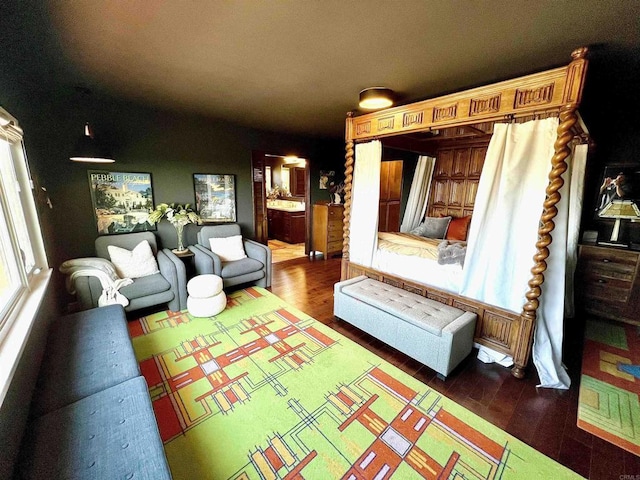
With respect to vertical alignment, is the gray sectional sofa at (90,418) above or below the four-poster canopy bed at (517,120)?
below

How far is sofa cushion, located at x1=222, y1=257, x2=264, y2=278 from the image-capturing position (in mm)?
3504

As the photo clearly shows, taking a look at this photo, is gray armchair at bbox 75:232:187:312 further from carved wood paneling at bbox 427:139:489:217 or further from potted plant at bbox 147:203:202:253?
carved wood paneling at bbox 427:139:489:217

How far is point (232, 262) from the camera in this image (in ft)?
12.2

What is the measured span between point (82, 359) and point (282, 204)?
6.07m

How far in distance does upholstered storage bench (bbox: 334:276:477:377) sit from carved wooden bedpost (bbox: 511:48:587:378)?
1.21 feet

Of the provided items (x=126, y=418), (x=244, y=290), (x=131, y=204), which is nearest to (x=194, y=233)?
(x=131, y=204)

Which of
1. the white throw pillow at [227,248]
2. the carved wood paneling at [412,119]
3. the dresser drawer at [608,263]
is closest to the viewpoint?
the carved wood paneling at [412,119]

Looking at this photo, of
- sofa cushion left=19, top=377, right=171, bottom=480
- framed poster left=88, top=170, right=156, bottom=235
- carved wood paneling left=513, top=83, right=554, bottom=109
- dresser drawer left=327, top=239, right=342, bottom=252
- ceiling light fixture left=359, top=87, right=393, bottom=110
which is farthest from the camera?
dresser drawer left=327, top=239, right=342, bottom=252

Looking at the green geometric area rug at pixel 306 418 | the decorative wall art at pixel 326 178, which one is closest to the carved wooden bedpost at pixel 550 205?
the green geometric area rug at pixel 306 418

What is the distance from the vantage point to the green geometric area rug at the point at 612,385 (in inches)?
65.9

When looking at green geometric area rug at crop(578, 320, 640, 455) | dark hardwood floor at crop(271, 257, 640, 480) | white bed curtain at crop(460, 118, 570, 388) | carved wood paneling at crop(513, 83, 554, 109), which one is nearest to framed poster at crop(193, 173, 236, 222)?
dark hardwood floor at crop(271, 257, 640, 480)

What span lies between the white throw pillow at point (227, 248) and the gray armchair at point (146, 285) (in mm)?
594

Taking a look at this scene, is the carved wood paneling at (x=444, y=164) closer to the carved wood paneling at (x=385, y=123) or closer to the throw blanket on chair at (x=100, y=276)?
the carved wood paneling at (x=385, y=123)

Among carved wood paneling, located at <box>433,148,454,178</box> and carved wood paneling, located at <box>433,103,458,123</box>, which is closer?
carved wood paneling, located at <box>433,103,458,123</box>
